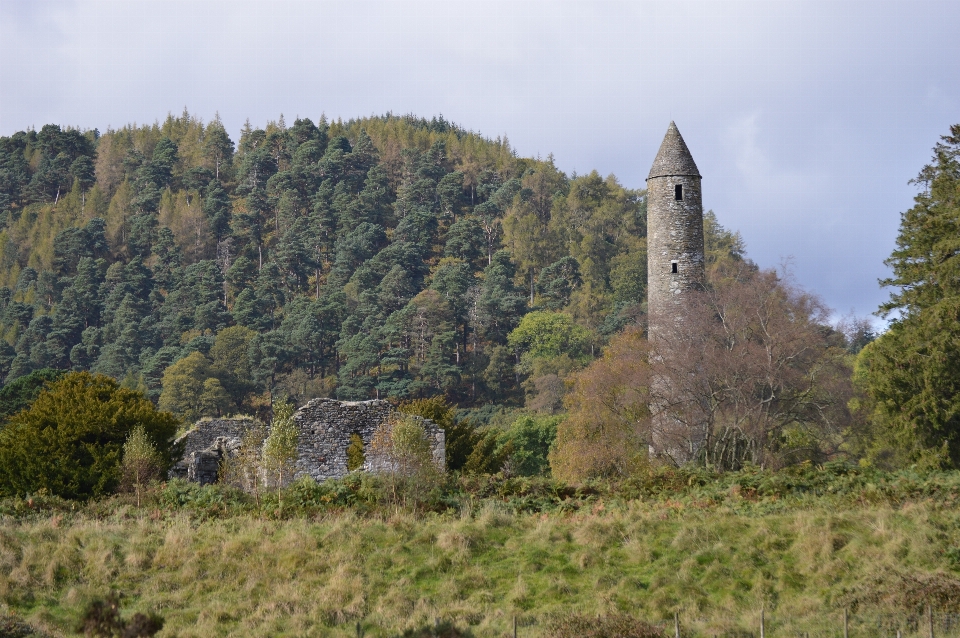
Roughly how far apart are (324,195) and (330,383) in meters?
35.0

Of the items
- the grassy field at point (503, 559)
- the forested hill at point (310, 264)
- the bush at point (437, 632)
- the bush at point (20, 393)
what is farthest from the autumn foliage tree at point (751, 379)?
the forested hill at point (310, 264)

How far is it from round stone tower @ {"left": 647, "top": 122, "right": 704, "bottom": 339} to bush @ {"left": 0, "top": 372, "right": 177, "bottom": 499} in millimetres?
14323

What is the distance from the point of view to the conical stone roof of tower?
117 feet

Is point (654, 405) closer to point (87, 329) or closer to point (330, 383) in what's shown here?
point (330, 383)

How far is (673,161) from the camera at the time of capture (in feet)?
118

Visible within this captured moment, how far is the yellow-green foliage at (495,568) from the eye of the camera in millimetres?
15672

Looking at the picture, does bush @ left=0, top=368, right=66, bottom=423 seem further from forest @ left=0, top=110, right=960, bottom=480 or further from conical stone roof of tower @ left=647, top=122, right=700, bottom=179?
conical stone roof of tower @ left=647, top=122, right=700, bottom=179

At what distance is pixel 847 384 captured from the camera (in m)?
31.0

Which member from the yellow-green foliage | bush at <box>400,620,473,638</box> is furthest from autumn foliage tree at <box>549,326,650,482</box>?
bush at <box>400,620,473,638</box>

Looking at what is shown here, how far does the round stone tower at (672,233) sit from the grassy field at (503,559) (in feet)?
42.5

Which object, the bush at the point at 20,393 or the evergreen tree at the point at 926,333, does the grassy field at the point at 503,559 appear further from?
the bush at the point at 20,393

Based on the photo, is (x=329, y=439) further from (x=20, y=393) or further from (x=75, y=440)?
(x=20, y=393)

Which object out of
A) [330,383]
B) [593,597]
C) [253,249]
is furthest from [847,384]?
[253,249]

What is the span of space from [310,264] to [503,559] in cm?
8513
